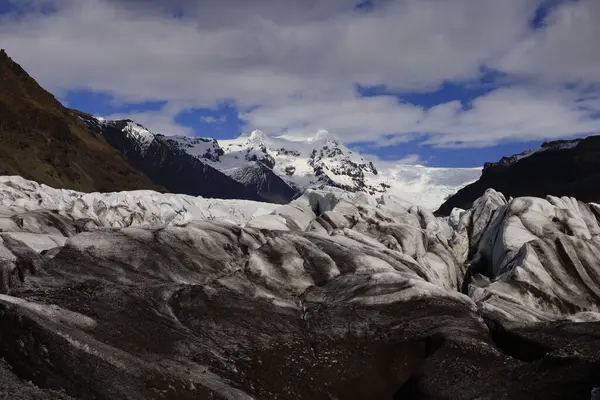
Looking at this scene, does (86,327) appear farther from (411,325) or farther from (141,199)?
(141,199)

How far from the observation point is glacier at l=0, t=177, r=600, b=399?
73.3 feet

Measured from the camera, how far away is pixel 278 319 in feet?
105

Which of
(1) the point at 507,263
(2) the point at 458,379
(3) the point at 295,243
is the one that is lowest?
(2) the point at 458,379

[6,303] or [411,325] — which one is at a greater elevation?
[6,303]

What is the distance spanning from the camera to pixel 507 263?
166 feet

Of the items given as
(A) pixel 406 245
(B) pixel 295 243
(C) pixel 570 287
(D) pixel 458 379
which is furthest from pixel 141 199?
(D) pixel 458 379

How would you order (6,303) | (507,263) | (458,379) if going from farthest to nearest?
(507,263)
(458,379)
(6,303)

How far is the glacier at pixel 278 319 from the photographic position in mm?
22344

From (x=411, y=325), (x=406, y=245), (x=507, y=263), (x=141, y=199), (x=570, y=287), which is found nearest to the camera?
(x=411, y=325)

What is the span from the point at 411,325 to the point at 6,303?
19454 millimetres

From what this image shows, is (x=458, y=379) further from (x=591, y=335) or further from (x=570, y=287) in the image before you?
(x=570, y=287)

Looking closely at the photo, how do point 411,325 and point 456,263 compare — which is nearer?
point 411,325

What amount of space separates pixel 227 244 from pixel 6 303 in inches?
780

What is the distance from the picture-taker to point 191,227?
41656 millimetres
